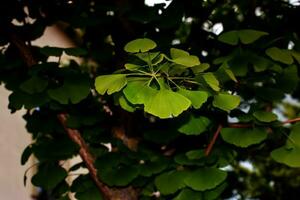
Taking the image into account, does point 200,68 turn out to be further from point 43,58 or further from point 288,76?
point 43,58

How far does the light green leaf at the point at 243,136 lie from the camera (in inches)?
54.6

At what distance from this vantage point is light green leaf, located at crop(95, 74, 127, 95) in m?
0.93

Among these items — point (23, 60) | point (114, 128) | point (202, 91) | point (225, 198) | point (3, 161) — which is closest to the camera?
point (202, 91)

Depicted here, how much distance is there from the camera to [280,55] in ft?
4.59

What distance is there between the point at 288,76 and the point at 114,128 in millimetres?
678

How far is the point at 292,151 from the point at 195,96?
21.6 inches

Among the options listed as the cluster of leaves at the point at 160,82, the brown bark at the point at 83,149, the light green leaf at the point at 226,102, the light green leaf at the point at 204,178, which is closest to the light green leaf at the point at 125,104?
the cluster of leaves at the point at 160,82

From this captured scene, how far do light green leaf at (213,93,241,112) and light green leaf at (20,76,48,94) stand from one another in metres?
0.62

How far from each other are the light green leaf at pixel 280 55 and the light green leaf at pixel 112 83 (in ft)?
2.08

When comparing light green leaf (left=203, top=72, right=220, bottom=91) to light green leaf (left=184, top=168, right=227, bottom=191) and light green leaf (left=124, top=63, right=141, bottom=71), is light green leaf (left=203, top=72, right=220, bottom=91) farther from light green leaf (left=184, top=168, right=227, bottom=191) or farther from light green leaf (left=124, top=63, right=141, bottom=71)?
light green leaf (left=184, top=168, right=227, bottom=191)

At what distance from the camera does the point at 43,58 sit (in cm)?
168

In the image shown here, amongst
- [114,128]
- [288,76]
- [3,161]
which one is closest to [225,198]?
[114,128]

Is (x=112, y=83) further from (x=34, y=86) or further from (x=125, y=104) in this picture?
(x=34, y=86)

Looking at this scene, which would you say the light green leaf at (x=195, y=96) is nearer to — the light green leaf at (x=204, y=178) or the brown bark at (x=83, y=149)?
the light green leaf at (x=204, y=178)
